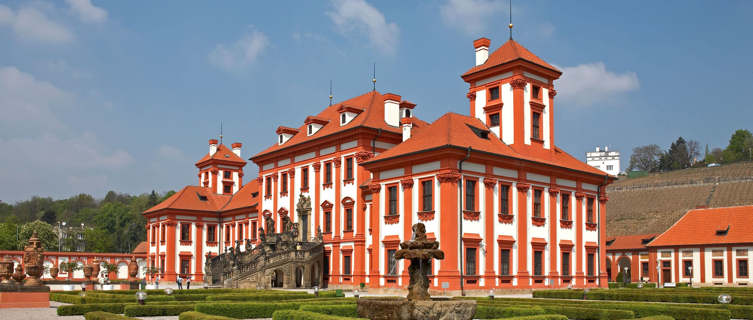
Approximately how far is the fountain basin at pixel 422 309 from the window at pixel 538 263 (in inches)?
954

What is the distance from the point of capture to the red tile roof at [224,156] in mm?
71331

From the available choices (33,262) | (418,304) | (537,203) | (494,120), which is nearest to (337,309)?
(418,304)

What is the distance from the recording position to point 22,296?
26812 mm

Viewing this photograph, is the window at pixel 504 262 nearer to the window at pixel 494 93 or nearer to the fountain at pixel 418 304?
the window at pixel 494 93

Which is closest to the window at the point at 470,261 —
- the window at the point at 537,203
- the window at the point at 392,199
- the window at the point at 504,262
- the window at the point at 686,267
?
the window at the point at 504,262

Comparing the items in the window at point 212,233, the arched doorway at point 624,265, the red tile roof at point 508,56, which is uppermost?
the red tile roof at point 508,56

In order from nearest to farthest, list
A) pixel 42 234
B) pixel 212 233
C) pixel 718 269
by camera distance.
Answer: pixel 718 269 → pixel 212 233 → pixel 42 234

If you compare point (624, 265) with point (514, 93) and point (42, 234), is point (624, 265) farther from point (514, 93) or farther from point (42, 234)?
point (42, 234)

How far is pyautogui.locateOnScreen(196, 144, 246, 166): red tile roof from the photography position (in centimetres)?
7133

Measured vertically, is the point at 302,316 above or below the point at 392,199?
below

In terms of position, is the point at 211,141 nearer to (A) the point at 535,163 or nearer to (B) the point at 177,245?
(B) the point at 177,245

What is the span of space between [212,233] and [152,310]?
4320 centimetres

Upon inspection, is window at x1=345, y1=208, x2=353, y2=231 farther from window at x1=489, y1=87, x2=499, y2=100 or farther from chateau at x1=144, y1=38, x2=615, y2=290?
window at x1=489, y1=87, x2=499, y2=100

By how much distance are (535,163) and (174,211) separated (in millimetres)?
37352
